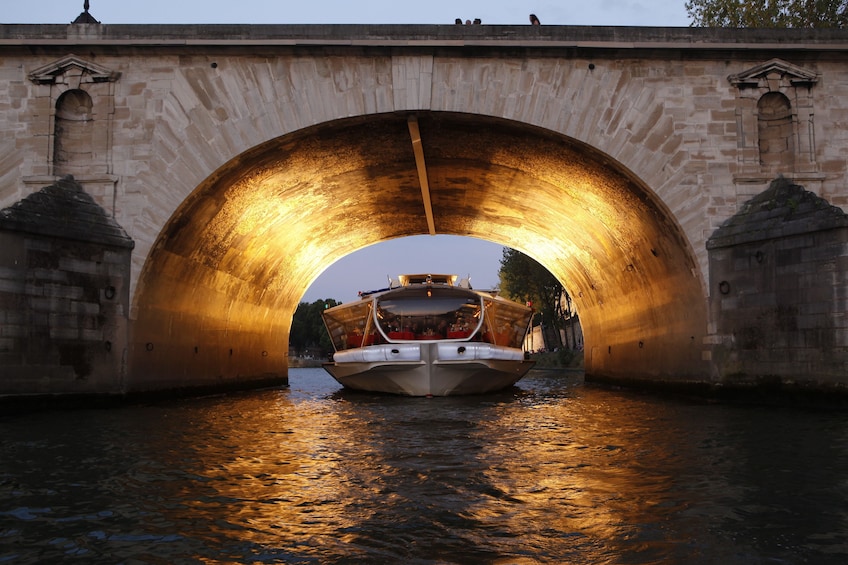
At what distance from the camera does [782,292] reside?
1622cm

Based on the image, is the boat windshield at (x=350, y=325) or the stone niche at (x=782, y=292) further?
the boat windshield at (x=350, y=325)

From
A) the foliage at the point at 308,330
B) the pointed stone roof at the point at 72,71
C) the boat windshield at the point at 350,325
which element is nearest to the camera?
the pointed stone roof at the point at 72,71

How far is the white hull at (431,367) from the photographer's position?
2081cm

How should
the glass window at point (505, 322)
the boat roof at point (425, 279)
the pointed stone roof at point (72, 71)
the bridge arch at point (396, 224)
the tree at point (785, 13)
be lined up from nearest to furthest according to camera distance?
1. the pointed stone roof at point (72, 71)
2. the bridge arch at point (396, 224)
3. the glass window at point (505, 322)
4. the boat roof at point (425, 279)
5. the tree at point (785, 13)

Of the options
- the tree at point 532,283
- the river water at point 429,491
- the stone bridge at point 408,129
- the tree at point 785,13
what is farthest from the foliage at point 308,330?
the river water at point 429,491

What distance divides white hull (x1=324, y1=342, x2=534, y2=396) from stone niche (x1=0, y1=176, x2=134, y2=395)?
22.2ft

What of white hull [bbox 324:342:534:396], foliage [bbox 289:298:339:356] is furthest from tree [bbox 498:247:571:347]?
foliage [bbox 289:298:339:356]

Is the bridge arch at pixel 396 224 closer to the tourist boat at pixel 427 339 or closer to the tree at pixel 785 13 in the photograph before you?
the tourist boat at pixel 427 339

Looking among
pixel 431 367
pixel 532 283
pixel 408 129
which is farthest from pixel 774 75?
pixel 532 283

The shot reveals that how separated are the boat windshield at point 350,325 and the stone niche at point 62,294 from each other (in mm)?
7952

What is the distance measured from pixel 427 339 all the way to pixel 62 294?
1004 cm

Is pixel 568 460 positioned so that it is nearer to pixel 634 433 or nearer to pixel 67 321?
pixel 634 433

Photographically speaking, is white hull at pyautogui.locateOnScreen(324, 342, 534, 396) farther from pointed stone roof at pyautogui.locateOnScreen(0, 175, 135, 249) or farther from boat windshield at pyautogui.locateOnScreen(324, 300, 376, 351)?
pointed stone roof at pyautogui.locateOnScreen(0, 175, 135, 249)

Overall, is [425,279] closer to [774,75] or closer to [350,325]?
[350,325]
